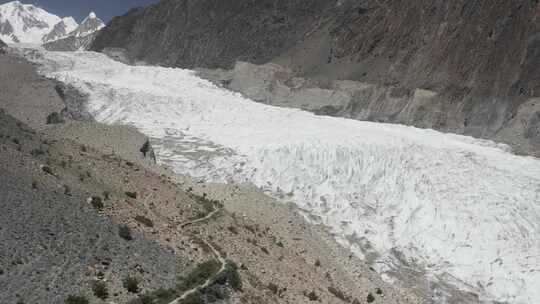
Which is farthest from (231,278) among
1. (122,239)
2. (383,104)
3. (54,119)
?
(383,104)

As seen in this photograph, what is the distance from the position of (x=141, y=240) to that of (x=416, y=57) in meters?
40.1

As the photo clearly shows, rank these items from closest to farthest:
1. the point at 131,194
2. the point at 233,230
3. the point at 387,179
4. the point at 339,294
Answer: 1. the point at 131,194
2. the point at 339,294
3. the point at 233,230
4. the point at 387,179

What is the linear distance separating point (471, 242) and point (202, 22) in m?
66.1

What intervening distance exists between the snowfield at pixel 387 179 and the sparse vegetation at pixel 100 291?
37.6 ft

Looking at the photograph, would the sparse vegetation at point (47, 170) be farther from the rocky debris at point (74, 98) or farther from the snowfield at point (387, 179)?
the rocky debris at point (74, 98)

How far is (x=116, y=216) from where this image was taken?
1239cm

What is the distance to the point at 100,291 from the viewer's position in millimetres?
9523

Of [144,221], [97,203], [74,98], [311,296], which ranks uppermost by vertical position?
[74,98]

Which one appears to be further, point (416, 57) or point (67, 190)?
point (416, 57)

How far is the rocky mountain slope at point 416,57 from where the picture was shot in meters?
39.3

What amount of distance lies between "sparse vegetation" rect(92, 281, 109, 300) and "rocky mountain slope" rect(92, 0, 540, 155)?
1101 inches

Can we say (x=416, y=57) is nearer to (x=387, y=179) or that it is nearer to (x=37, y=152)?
(x=387, y=179)

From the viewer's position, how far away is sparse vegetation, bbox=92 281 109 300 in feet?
31.1

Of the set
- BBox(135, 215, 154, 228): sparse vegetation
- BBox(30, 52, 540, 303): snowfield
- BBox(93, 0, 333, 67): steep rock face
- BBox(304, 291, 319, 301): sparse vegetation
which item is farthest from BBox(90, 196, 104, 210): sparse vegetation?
BBox(93, 0, 333, 67): steep rock face
